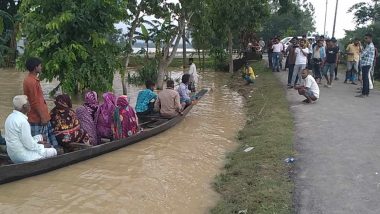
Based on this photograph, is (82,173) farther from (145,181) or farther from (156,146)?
(156,146)

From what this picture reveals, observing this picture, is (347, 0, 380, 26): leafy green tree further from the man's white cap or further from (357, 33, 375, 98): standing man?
the man's white cap

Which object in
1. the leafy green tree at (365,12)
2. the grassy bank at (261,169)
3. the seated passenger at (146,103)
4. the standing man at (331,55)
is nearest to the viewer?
the grassy bank at (261,169)

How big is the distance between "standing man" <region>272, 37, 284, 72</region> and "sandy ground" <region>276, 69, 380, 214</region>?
24.9 feet

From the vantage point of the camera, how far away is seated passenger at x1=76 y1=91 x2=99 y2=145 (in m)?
8.09

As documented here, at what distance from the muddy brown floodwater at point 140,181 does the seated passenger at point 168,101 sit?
51cm

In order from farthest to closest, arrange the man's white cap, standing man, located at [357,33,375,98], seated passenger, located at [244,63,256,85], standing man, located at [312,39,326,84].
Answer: seated passenger, located at [244,63,256,85] < standing man, located at [312,39,326,84] < standing man, located at [357,33,375,98] < the man's white cap

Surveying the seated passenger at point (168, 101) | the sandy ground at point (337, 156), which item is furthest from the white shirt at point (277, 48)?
the seated passenger at point (168, 101)

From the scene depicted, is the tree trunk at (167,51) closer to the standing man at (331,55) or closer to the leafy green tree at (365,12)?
the standing man at (331,55)

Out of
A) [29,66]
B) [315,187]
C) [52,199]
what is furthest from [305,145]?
[29,66]

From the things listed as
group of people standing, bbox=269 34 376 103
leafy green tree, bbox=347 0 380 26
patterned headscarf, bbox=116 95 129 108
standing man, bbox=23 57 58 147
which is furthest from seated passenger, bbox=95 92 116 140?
leafy green tree, bbox=347 0 380 26

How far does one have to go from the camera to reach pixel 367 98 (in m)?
12.5

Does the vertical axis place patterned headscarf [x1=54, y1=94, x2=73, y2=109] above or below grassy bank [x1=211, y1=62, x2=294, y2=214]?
above

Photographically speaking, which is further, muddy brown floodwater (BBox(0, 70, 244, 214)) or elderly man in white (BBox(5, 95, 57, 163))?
elderly man in white (BBox(5, 95, 57, 163))

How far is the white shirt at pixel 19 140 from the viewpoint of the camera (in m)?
6.20
